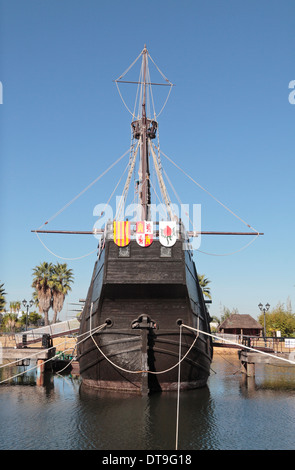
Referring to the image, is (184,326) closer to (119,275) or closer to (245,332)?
(119,275)

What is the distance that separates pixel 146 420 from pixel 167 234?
6691 mm

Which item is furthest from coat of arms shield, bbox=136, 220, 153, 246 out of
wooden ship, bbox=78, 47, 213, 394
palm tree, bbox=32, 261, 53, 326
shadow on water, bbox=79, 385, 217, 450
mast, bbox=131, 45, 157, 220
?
palm tree, bbox=32, 261, 53, 326

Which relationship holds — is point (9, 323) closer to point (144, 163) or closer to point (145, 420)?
point (144, 163)

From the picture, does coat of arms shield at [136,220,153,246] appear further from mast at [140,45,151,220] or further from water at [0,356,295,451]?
water at [0,356,295,451]

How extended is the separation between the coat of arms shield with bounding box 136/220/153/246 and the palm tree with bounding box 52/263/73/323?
1045 inches

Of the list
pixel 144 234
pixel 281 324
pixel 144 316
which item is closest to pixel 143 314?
pixel 144 316

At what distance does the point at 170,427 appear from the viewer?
10570 mm

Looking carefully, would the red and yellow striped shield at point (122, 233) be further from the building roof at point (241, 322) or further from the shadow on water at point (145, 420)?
the building roof at point (241, 322)

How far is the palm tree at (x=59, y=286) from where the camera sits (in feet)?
130

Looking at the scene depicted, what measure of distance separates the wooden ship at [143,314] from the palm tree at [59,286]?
81.8 ft

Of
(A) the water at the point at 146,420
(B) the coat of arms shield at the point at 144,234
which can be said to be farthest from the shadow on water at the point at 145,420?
(B) the coat of arms shield at the point at 144,234
